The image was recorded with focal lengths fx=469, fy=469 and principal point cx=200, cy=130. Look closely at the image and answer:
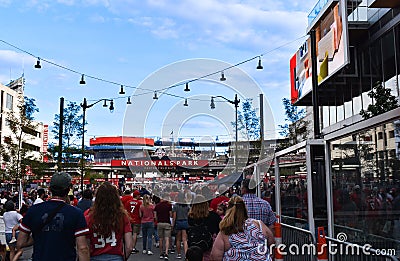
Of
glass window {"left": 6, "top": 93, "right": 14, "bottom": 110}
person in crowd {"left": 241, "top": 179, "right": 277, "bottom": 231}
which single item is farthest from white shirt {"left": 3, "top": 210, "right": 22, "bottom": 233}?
glass window {"left": 6, "top": 93, "right": 14, "bottom": 110}

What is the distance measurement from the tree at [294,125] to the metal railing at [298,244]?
22.3 metres

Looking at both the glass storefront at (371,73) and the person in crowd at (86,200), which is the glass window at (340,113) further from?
the person in crowd at (86,200)

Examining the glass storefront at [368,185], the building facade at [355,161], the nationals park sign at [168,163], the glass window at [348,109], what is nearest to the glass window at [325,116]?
the glass window at [348,109]

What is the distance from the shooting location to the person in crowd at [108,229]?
506cm

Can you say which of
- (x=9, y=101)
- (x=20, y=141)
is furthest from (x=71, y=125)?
(x=9, y=101)

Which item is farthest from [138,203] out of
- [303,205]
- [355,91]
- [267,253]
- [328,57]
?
[355,91]

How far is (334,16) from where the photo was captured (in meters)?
23.1

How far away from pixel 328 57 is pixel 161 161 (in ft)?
44.5

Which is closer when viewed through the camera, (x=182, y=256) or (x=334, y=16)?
(x=182, y=256)

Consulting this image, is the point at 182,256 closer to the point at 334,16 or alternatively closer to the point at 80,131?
the point at 334,16

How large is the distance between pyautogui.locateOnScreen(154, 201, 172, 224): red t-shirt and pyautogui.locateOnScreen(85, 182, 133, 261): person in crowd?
8.15 meters

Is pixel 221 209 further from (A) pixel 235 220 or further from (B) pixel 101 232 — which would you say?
(B) pixel 101 232

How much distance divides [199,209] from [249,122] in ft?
84.8

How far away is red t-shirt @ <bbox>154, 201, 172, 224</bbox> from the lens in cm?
1338
